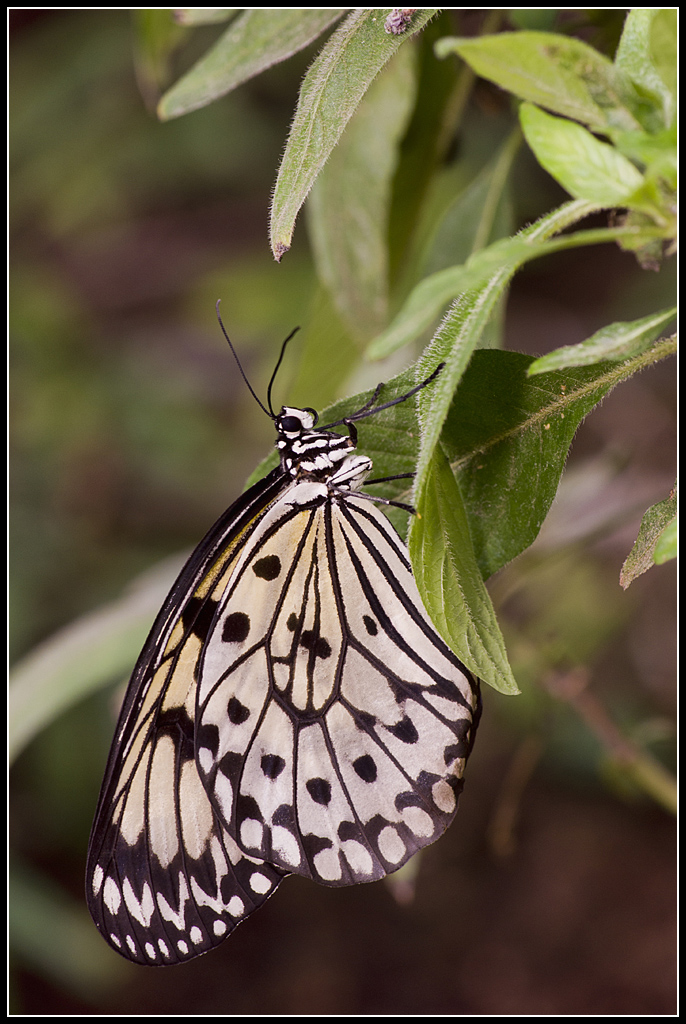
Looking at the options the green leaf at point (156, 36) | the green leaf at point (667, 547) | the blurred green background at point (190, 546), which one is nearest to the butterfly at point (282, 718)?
the green leaf at point (667, 547)

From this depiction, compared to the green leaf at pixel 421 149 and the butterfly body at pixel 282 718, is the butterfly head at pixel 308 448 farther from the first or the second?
the green leaf at pixel 421 149

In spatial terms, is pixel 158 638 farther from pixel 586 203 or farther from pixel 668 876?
pixel 668 876

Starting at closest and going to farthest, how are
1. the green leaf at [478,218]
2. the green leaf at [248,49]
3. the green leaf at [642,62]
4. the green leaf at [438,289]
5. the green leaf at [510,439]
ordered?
the green leaf at [438,289] < the green leaf at [642,62] < the green leaf at [510,439] < the green leaf at [248,49] < the green leaf at [478,218]

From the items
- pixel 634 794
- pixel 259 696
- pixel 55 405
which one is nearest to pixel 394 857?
pixel 259 696

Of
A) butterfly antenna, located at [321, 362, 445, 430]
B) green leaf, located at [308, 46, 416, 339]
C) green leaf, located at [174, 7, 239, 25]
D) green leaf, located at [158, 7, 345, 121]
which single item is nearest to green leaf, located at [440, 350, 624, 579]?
butterfly antenna, located at [321, 362, 445, 430]

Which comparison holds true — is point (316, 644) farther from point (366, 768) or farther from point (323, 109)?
point (323, 109)
